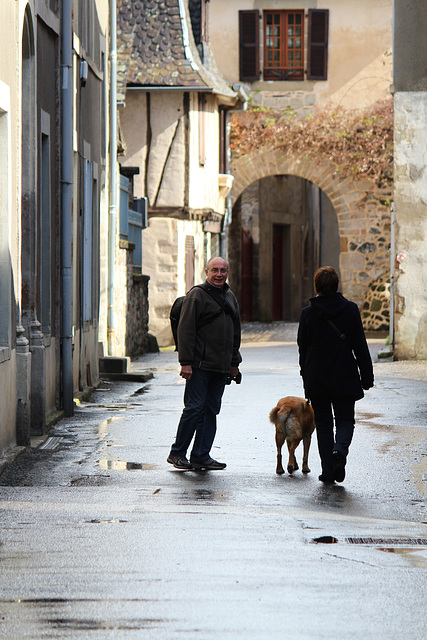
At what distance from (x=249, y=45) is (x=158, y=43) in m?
4.86

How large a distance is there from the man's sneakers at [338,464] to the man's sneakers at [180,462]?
1121 mm

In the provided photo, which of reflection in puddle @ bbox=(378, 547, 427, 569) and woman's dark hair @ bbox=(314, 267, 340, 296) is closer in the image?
reflection in puddle @ bbox=(378, 547, 427, 569)

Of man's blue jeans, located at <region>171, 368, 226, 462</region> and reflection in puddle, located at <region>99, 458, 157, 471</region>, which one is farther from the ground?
man's blue jeans, located at <region>171, 368, 226, 462</region>

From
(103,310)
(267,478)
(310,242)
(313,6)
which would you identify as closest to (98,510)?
(267,478)

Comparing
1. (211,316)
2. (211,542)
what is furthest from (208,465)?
(211,542)

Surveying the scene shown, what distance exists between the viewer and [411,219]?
1822 cm

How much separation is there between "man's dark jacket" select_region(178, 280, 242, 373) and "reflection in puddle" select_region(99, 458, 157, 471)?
0.82 meters

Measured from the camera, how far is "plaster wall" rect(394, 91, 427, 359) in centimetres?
1820

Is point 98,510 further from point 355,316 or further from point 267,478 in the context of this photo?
point 355,316

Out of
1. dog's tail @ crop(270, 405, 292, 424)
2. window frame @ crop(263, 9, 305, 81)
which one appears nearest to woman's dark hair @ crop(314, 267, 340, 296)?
dog's tail @ crop(270, 405, 292, 424)

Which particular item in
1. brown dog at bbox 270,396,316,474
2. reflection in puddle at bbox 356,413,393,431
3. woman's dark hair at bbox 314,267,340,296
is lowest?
reflection in puddle at bbox 356,413,393,431

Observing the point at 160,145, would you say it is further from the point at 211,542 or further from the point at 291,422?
the point at 211,542

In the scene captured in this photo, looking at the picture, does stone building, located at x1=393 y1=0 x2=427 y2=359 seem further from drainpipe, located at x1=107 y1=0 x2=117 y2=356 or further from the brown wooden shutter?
the brown wooden shutter

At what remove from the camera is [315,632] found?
3912 millimetres
